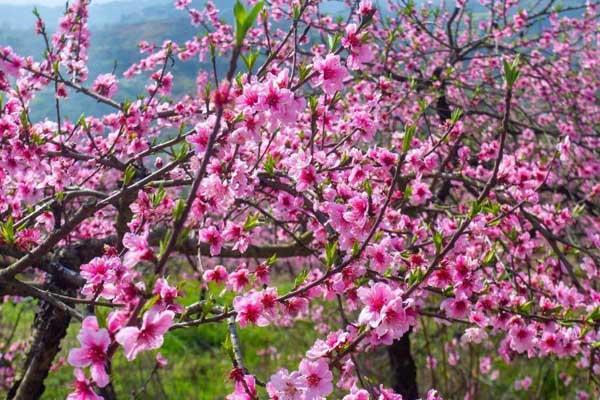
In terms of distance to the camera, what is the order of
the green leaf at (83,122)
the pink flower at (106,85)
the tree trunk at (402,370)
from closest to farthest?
the green leaf at (83,122)
the pink flower at (106,85)
the tree trunk at (402,370)

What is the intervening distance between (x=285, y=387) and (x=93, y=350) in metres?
0.62

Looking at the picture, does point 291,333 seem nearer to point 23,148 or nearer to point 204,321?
point 23,148

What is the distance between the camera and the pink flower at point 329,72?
84.7 inches

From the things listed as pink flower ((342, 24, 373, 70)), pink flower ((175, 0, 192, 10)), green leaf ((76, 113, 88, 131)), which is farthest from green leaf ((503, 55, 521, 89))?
pink flower ((175, 0, 192, 10))

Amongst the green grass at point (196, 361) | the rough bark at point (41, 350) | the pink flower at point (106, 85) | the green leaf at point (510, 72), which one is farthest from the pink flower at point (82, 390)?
the green grass at point (196, 361)

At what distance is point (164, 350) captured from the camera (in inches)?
356

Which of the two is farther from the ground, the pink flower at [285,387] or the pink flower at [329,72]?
the pink flower at [329,72]

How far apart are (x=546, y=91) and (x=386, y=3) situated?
2.98m

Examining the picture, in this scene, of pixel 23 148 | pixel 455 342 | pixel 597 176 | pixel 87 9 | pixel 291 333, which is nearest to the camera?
pixel 23 148

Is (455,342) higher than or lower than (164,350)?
higher

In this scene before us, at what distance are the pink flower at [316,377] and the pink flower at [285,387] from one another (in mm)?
32

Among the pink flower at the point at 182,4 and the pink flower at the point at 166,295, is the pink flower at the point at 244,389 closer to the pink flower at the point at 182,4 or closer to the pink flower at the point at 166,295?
the pink flower at the point at 166,295

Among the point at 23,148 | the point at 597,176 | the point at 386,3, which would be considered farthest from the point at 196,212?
the point at 386,3

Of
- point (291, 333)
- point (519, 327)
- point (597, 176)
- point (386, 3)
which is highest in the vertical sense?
point (386, 3)
